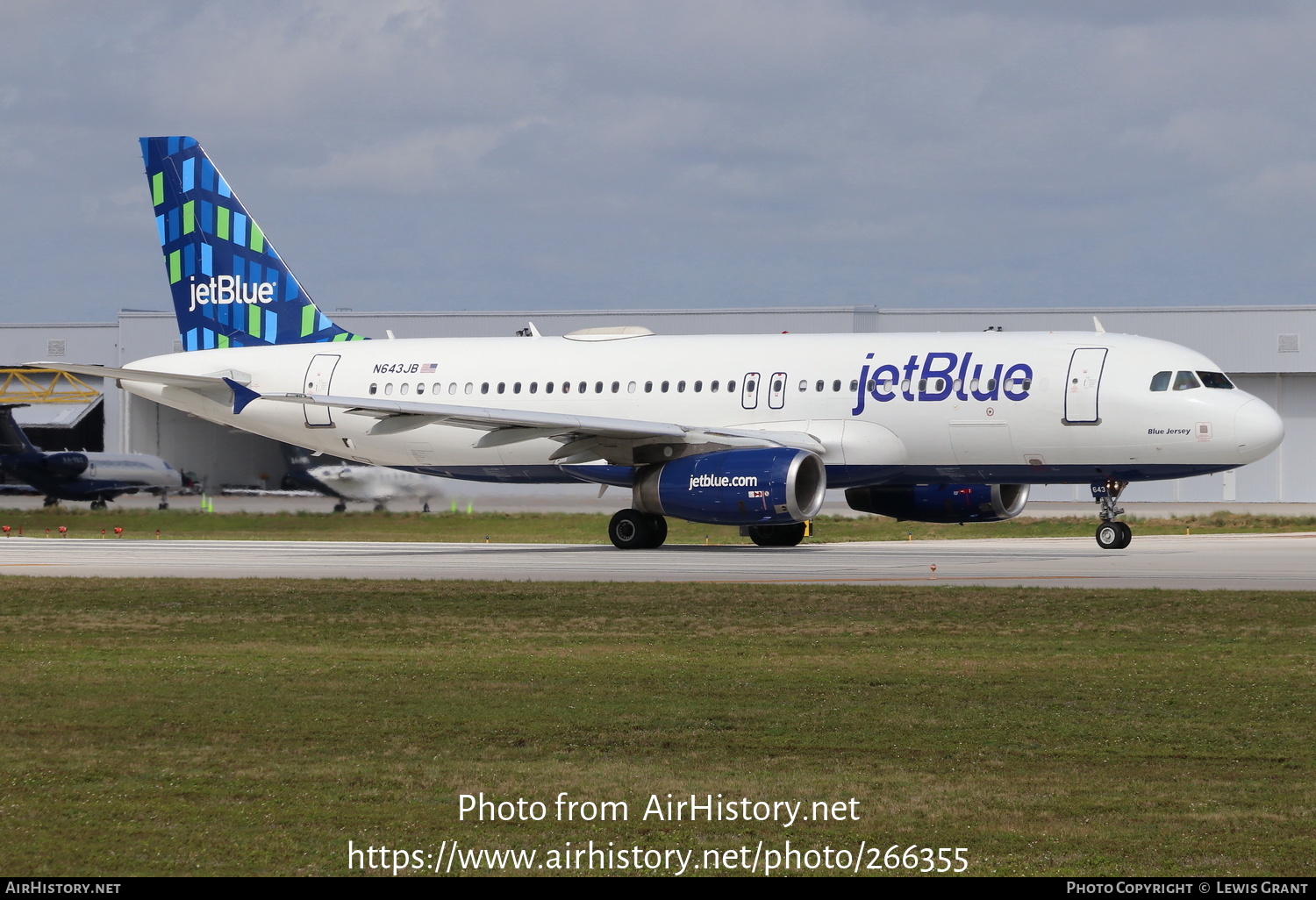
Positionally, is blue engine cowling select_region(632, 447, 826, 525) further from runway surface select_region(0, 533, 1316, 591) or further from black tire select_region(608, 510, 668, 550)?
black tire select_region(608, 510, 668, 550)

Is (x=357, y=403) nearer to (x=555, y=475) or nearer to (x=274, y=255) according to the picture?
(x=555, y=475)

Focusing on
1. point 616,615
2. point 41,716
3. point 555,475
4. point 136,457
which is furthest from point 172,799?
point 136,457

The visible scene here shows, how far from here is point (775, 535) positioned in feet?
104

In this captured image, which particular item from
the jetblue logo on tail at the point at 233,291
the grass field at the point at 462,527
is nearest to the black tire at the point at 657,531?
the grass field at the point at 462,527

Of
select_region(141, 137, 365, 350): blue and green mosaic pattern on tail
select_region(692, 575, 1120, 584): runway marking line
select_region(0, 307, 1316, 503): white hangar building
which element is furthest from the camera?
select_region(0, 307, 1316, 503): white hangar building

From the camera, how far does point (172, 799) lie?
7613 mm

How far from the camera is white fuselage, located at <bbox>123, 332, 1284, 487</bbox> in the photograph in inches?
1061

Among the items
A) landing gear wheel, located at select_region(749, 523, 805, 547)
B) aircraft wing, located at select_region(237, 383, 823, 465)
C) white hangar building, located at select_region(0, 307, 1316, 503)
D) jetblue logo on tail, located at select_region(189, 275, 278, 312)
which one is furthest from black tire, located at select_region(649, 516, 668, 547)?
white hangar building, located at select_region(0, 307, 1316, 503)

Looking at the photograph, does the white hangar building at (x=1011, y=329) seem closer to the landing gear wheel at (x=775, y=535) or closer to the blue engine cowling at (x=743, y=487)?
the landing gear wheel at (x=775, y=535)

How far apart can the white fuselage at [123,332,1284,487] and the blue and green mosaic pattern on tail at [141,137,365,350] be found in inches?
42.4

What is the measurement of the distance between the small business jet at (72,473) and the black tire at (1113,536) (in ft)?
113

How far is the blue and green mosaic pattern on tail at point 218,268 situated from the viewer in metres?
35.6

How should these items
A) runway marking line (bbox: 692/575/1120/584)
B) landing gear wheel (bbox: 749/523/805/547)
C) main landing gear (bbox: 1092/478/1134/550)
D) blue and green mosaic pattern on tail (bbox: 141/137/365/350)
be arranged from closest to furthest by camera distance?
1. runway marking line (bbox: 692/575/1120/584)
2. main landing gear (bbox: 1092/478/1134/550)
3. landing gear wheel (bbox: 749/523/805/547)
4. blue and green mosaic pattern on tail (bbox: 141/137/365/350)

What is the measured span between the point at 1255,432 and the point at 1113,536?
3260mm
